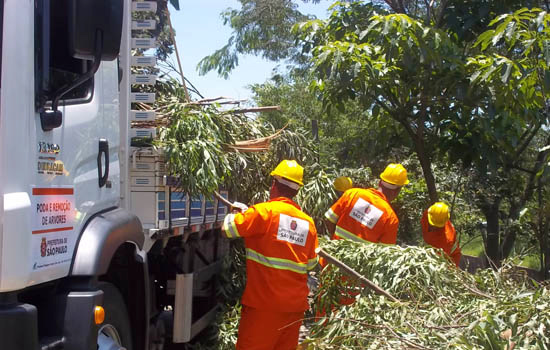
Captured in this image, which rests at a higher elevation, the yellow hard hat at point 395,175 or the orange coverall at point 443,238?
the yellow hard hat at point 395,175

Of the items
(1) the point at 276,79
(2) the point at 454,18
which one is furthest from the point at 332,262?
(1) the point at 276,79

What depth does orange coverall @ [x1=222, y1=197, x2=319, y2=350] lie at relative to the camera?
4.43m

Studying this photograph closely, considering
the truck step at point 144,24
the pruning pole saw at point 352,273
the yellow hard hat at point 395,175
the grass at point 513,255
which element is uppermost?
the truck step at point 144,24

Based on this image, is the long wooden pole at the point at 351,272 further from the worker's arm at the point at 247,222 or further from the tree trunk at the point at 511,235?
the tree trunk at the point at 511,235

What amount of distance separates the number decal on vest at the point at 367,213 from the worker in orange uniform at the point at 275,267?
920mm

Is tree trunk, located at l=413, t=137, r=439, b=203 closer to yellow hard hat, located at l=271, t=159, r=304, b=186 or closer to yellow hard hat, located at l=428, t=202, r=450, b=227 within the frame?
yellow hard hat, located at l=428, t=202, r=450, b=227

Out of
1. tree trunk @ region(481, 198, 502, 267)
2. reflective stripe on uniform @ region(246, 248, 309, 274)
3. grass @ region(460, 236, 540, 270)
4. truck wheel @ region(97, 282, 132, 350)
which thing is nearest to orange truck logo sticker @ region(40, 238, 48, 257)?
truck wheel @ region(97, 282, 132, 350)

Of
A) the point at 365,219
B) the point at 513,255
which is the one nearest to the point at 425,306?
the point at 513,255

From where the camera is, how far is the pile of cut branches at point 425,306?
2.85 meters

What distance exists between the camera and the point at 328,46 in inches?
226

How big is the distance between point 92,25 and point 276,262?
8.11ft

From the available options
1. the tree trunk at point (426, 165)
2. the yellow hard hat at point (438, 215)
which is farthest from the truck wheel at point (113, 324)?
the tree trunk at point (426, 165)

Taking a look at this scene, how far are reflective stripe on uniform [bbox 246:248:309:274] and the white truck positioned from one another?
0.93 metres

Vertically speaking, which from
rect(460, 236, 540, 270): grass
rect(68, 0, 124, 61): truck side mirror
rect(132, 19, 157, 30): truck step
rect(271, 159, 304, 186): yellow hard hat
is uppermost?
rect(132, 19, 157, 30): truck step
